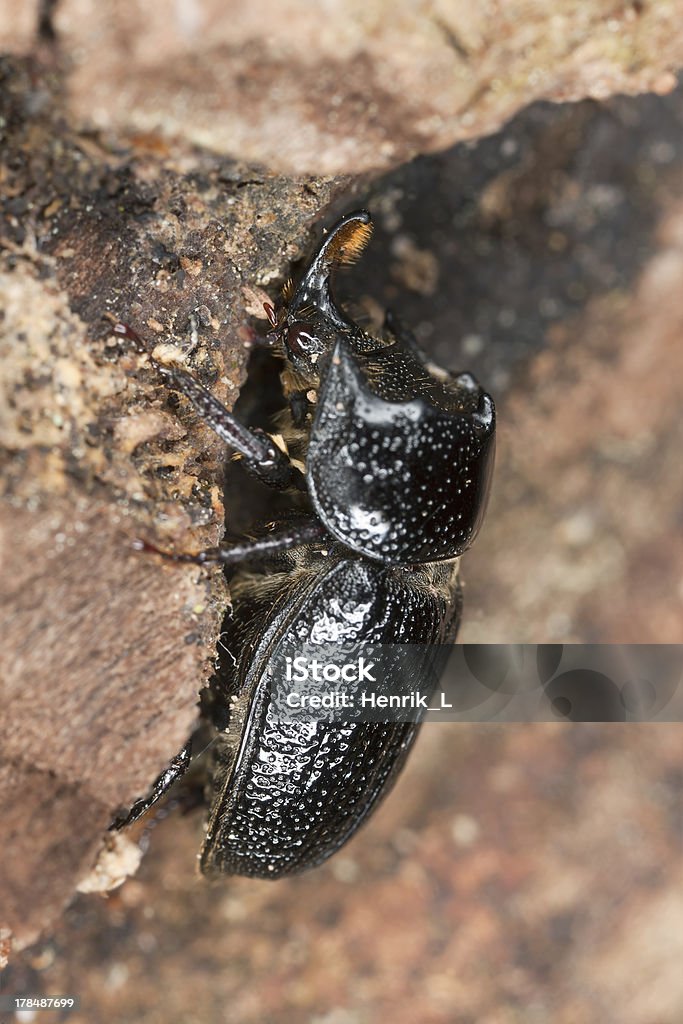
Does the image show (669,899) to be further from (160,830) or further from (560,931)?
(160,830)

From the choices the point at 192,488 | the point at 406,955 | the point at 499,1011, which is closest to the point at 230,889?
the point at 406,955

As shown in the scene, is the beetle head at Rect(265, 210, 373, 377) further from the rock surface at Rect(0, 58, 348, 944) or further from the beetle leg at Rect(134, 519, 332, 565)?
the beetle leg at Rect(134, 519, 332, 565)

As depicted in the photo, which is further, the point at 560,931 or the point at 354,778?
the point at 560,931

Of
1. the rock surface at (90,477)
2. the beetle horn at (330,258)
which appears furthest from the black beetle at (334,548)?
the rock surface at (90,477)

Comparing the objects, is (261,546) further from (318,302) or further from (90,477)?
(318,302)

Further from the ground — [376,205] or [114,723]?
[376,205]

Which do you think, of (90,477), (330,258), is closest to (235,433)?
(90,477)

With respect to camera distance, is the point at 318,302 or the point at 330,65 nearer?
the point at 330,65
